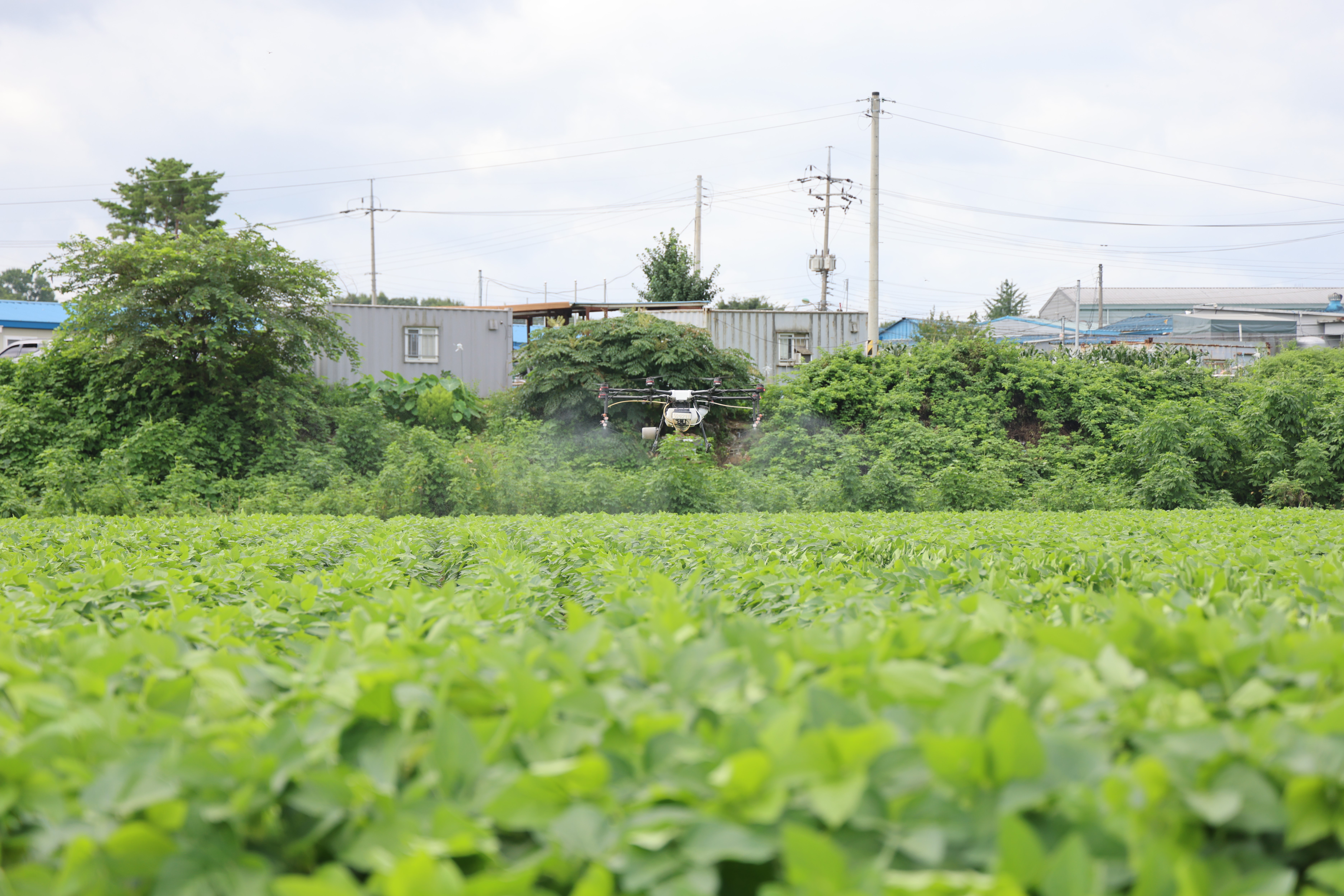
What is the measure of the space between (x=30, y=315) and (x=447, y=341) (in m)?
28.8

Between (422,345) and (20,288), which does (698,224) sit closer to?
(422,345)

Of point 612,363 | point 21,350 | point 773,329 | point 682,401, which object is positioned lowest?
point 682,401

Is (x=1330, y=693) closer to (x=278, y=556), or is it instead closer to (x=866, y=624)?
(x=866, y=624)

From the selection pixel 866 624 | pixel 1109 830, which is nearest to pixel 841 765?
pixel 1109 830

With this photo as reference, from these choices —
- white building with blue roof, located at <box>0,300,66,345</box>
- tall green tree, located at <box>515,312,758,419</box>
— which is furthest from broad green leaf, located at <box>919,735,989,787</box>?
white building with blue roof, located at <box>0,300,66,345</box>

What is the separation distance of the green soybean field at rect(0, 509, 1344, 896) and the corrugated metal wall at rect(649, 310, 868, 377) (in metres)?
22.7

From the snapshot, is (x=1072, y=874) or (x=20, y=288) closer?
(x=1072, y=874)

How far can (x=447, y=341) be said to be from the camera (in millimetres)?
22453

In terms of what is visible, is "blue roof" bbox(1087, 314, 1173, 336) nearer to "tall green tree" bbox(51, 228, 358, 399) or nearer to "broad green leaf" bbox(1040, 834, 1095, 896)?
"tall green tree" bbox(51, 228, 358, 399)

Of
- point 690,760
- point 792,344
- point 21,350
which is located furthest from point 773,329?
point 690,760

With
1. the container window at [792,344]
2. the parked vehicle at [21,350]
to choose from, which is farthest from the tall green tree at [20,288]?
the container window at [792,344]

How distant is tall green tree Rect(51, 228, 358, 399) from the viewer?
1498cm

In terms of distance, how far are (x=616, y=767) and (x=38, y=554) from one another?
198 inches

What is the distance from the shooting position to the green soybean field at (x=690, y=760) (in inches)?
35.1
